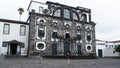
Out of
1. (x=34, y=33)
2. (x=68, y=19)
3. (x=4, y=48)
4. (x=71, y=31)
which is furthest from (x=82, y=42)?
(x=4, y=48)

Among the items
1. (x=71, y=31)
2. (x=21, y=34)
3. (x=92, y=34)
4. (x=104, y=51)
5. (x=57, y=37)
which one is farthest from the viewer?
(x=104, y=51)

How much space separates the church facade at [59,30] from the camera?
35812 millimetres

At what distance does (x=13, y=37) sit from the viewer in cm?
3403

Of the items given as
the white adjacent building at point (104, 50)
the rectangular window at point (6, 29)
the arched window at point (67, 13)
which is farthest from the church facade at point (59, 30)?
the white adjacent building at point (104, 50)

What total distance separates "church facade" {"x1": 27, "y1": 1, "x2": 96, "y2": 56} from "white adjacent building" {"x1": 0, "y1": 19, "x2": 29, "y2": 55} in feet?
5.29

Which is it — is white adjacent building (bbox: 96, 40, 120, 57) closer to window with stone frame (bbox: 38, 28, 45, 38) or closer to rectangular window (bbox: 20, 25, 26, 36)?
window with stone frame (bbox: 38, 28, 45, 38)

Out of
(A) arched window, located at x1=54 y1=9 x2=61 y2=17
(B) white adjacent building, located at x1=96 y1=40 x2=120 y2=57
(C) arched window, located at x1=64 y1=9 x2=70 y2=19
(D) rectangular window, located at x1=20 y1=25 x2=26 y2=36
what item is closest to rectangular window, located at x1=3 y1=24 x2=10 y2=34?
(D) rectangular window, located at x1=20 y1=25 x2=26 y2=36

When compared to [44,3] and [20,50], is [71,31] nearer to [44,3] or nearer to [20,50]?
[44,3]

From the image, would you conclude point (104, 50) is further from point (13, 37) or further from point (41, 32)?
point (13, 37)

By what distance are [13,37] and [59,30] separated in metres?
11.4

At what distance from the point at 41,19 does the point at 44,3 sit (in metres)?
4.91

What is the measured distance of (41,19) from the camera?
3700 centimetres

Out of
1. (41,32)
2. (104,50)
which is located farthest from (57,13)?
(104,50)

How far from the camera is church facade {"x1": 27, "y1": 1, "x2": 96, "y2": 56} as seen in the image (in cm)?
3581
